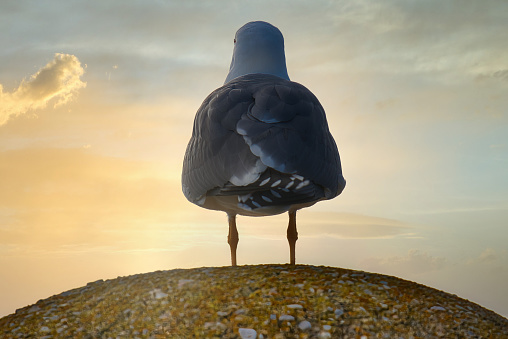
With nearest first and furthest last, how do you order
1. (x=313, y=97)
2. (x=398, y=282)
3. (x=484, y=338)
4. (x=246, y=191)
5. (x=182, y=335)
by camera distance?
(x=182, y=335) → (x=484, y=338) → (x=246, y=191) → (x=398, y=282) → (x=313, y=97)

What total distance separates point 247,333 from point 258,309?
474 millimetres

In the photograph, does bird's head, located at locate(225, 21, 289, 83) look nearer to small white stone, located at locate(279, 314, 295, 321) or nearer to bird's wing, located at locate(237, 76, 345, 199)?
bird's wing, located at locate(237, 76, 345, 199)

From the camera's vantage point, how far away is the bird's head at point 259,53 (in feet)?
34.4

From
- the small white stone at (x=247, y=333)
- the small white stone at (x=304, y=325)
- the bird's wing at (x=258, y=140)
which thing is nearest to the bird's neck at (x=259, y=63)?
the bird's wing at (x=258, y=140)

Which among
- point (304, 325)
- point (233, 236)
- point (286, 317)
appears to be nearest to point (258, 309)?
point (286, 317)

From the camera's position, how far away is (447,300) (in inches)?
264

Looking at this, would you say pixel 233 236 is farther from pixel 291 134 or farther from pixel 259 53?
pixel 259 53

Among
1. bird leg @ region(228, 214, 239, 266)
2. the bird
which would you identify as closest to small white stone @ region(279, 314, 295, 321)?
the bird

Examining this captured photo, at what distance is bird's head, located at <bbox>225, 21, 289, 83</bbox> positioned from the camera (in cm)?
1050

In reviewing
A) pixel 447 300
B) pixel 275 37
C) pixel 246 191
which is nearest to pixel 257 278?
pixel 246 191

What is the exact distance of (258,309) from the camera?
5.72 m

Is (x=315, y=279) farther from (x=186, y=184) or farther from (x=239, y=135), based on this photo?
(x=186, y=184)

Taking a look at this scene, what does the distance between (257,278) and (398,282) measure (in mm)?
2018

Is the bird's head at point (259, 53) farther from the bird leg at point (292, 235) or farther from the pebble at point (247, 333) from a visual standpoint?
the pebble at point (247, 333)
